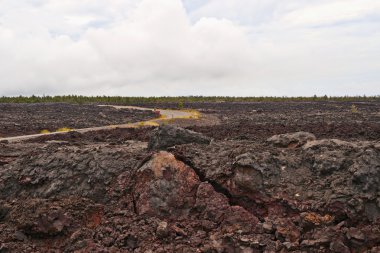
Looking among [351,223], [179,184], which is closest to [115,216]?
[179,184]

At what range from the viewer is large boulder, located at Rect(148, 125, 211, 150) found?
1609 cm

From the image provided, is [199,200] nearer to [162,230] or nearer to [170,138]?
[162,230]

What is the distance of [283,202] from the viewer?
39.7 ft

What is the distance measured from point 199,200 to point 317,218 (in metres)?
3.39

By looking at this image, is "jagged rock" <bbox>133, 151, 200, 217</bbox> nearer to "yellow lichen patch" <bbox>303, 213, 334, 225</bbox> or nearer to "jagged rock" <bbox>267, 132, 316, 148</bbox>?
"yellow lichen patch" <bbox>303, 213, 334, 225</bbox>

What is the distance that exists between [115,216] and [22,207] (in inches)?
122

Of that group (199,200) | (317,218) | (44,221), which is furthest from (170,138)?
(317,218)

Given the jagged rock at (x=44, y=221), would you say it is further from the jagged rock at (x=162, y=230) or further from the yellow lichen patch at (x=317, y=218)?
the yellow lichen patch at (x=317, y=218)

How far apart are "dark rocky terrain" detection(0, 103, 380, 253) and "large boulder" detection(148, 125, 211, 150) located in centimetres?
79

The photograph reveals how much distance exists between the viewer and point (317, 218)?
37.2ft

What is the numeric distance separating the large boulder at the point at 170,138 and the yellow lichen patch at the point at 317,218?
20.4ft

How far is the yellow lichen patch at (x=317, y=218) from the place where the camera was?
11.3 meters

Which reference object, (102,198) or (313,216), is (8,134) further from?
(313,216)

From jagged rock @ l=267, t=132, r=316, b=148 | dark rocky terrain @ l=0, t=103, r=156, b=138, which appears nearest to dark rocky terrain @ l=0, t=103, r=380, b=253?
jagged rock @ l=267, t=132, r=316, b=148
